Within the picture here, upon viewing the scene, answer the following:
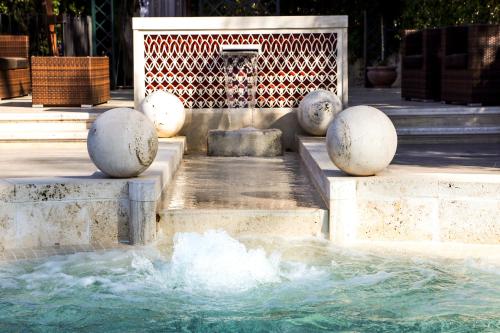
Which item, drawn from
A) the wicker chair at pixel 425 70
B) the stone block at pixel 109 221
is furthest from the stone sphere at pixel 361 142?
the wicker chair at pixel 425 70

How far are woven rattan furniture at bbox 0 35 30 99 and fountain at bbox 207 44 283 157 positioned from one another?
16.1 feet

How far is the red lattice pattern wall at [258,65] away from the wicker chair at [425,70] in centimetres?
299

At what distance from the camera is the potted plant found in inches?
846

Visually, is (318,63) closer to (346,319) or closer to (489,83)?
(489,83)

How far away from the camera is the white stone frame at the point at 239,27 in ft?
40.0

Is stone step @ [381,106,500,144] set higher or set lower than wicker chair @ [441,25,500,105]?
lower

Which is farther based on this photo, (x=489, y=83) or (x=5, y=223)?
(x=489, y=83)

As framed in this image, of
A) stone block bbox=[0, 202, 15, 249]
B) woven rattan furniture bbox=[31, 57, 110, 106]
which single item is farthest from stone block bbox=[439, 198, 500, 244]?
woven rattan furniture bbox=[31, 57, 110, 106]

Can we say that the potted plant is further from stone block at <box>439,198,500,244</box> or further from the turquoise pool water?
the turquoise pool water

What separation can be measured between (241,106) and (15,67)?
524 centimetres

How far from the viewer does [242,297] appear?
246 inches

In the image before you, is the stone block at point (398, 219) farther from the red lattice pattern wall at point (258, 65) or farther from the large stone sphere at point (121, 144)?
the red lattice pattern wall at point (258, 65)

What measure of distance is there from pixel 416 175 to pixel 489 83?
5.95 metres

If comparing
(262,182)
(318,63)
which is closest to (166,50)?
(318,63)
